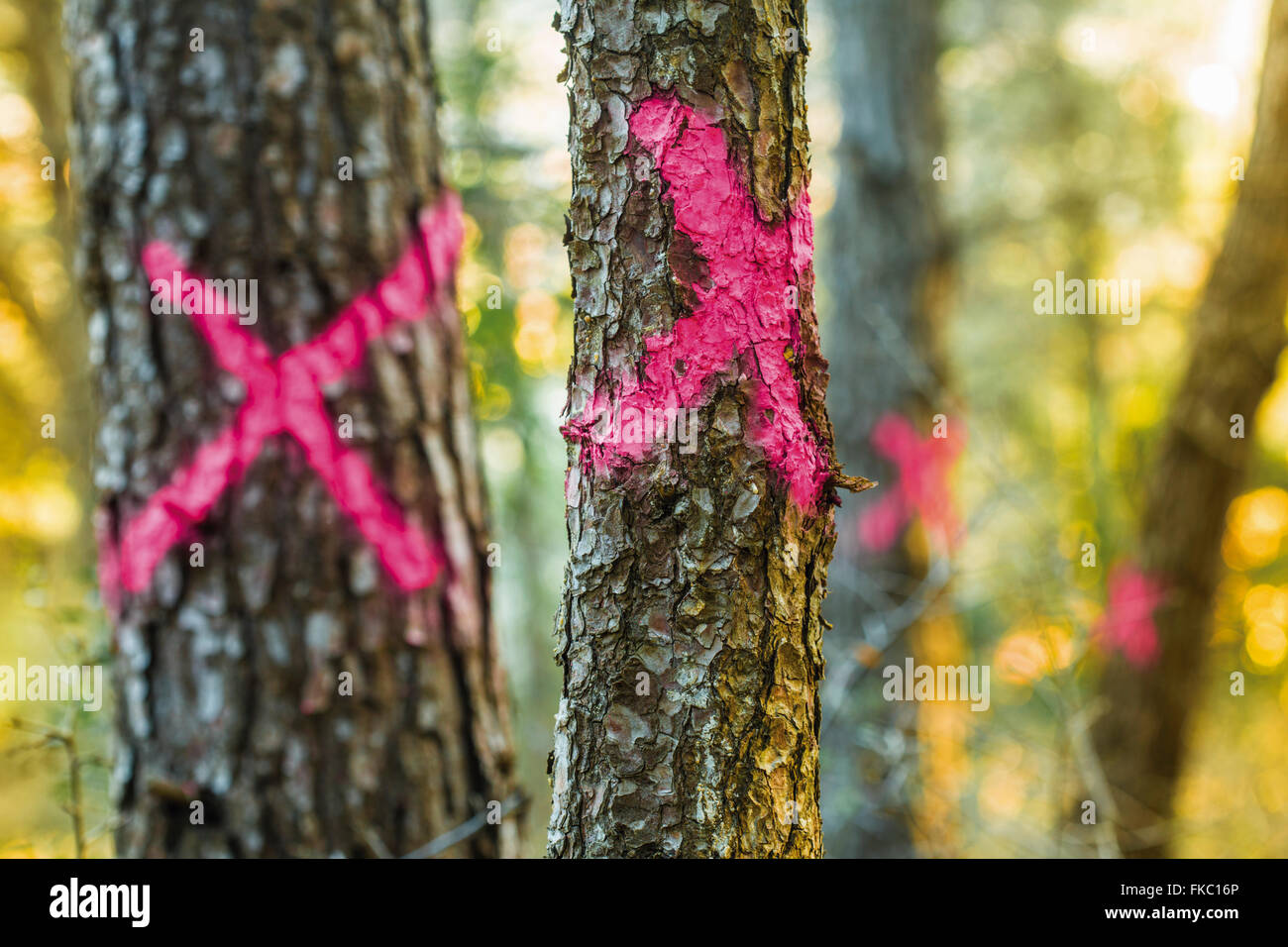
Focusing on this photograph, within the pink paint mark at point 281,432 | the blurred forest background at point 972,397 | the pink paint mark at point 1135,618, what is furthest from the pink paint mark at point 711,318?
the pink paint mark at point 1135,618

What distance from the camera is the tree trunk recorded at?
1.13 meters

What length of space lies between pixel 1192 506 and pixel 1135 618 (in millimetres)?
519

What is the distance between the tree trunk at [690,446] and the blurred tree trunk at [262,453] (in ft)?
3.02

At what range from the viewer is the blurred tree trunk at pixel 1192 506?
3.51 m

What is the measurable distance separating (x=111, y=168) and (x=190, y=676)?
1.12 meters

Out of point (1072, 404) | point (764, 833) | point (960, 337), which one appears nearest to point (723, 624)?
point (764, 833)

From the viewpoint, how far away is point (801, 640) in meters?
1.18

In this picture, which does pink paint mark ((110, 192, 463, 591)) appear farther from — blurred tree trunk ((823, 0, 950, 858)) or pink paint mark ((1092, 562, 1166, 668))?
pink paint mark ((1092, 562, 1166, 668))

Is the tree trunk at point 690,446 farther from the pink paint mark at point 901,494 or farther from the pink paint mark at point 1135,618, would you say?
the pink paint mark at point 901,494

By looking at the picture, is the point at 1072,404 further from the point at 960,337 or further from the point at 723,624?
the point at 723,624

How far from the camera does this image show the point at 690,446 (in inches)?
44.4

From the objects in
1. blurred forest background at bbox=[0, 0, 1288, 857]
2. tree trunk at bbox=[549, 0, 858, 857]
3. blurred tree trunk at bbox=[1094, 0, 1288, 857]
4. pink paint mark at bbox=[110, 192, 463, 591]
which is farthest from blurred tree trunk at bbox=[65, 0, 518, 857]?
blurred tree trunk at bbox=[1094, 0, 1288, 857]

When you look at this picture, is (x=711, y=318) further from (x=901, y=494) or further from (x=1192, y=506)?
(x=901, y=494)

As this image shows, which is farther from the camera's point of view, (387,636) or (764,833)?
(387,636)
